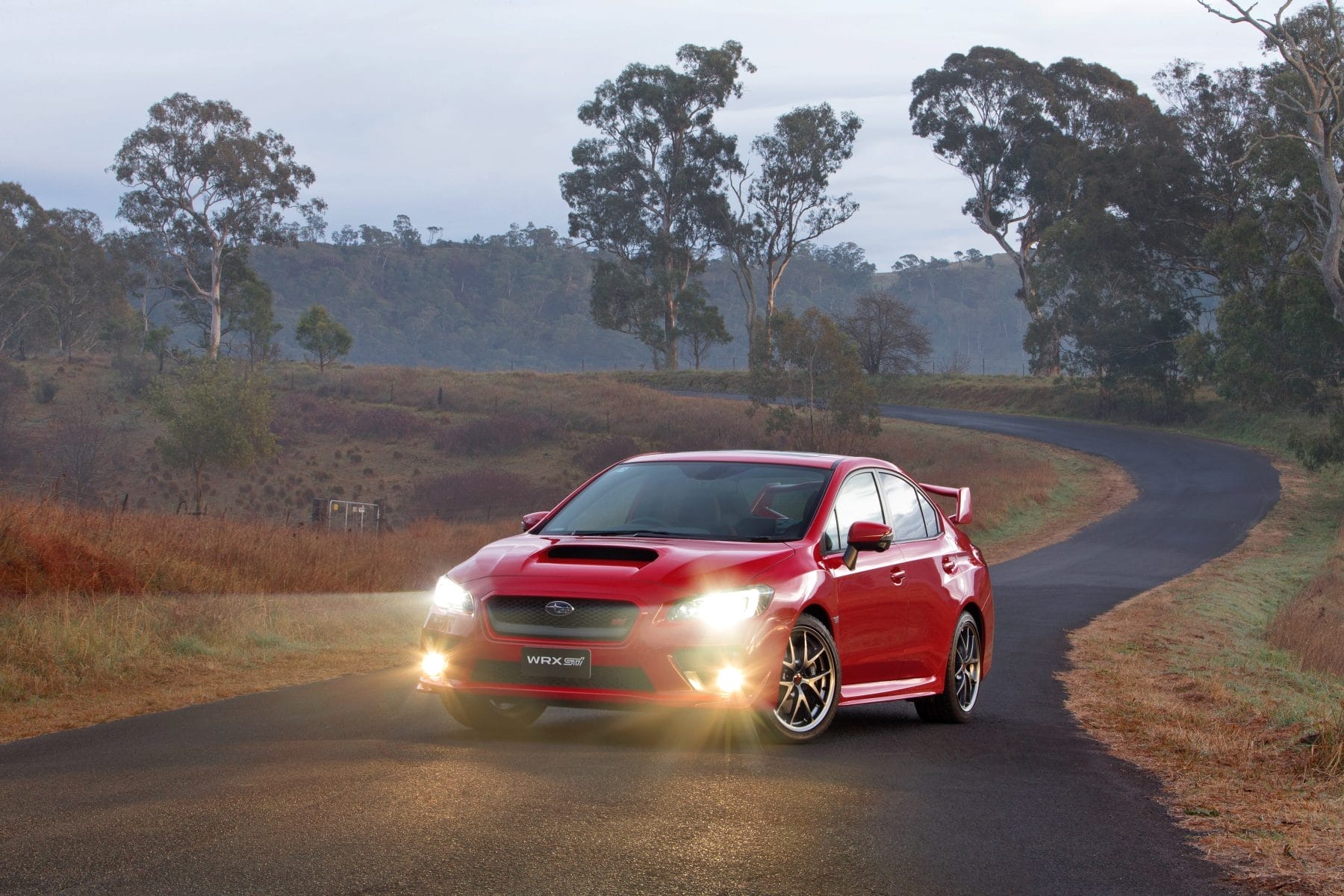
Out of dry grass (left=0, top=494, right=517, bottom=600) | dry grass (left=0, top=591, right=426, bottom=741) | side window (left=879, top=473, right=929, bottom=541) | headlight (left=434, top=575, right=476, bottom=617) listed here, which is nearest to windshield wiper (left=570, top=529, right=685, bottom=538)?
headlight (left=434, top=575, right=476, bottom=617)

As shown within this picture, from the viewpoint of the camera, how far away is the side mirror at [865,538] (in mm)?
7883

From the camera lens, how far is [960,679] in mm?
9383

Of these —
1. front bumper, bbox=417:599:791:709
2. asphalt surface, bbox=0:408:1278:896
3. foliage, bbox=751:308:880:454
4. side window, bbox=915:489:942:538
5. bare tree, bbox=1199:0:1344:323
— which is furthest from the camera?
foliage, bbox=751:308:880:454

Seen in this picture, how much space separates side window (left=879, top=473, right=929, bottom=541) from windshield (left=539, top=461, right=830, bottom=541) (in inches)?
30.2

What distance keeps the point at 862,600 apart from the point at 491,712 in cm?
223

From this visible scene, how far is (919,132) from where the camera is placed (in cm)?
7462

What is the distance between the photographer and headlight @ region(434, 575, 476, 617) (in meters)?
7.44

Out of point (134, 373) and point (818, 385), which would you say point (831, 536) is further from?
point (134, 373)

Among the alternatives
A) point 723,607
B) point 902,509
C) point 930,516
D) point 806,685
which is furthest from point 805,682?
point 930,516

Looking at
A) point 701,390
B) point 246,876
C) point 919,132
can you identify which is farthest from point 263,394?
point 246,876

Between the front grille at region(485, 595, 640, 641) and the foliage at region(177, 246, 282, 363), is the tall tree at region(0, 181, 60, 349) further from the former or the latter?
the front grille at region(485, 595, 640, 641)

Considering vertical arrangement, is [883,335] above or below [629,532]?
above

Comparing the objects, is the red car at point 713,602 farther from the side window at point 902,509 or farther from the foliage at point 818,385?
the foliage at point 818,385

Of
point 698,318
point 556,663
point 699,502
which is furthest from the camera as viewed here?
point 698,318
